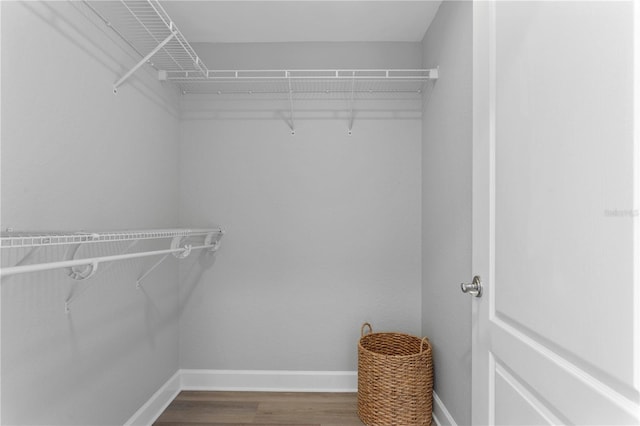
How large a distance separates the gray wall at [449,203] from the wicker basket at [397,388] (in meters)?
0.11

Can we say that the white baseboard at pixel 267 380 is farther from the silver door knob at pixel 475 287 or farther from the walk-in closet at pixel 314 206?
the silver door knob at pixel 475 287

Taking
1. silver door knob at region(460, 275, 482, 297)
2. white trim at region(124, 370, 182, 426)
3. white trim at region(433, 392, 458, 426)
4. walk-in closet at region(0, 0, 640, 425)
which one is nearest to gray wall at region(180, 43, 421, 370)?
walk-in closet at region(0, 0, 640, 425)

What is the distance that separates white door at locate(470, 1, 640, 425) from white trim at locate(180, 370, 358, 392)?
57.4 inches

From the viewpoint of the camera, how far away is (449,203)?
1929 mm

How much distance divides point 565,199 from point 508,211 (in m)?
0.22

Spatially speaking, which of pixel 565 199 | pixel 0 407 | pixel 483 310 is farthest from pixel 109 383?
pixel 565 199

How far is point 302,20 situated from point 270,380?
2.24 metres

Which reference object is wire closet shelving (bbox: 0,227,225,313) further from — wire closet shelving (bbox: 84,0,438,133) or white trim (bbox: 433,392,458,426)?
white trim (bbox: 433,392,458,426)

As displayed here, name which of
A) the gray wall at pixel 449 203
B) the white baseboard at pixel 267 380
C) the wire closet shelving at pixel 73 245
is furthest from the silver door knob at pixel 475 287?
the white baseboard at pixel 267 380

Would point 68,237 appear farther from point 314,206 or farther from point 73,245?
point 314,206

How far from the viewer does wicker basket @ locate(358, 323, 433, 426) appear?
1.96 m

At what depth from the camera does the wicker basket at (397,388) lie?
196cm

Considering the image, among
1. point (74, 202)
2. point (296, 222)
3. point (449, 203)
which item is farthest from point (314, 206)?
point (74, 202)

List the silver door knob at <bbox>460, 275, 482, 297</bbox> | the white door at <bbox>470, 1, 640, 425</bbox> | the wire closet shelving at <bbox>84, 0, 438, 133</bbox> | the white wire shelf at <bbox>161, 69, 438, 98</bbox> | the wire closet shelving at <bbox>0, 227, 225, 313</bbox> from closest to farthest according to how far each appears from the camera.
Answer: the white door at <bbox>470, 1, 640, 425</bbox> < the wire closet shelving at <bbox>0, 227, 225, 313</bbox> < the silver door knob at <bbox>460, 275, 482, 297</bbox> < the wire closet shelving at <bbox>84, 0, 438, 133</bbox> < the white wire shelf at <bbox>161, 69, 438, 98</bbox>
